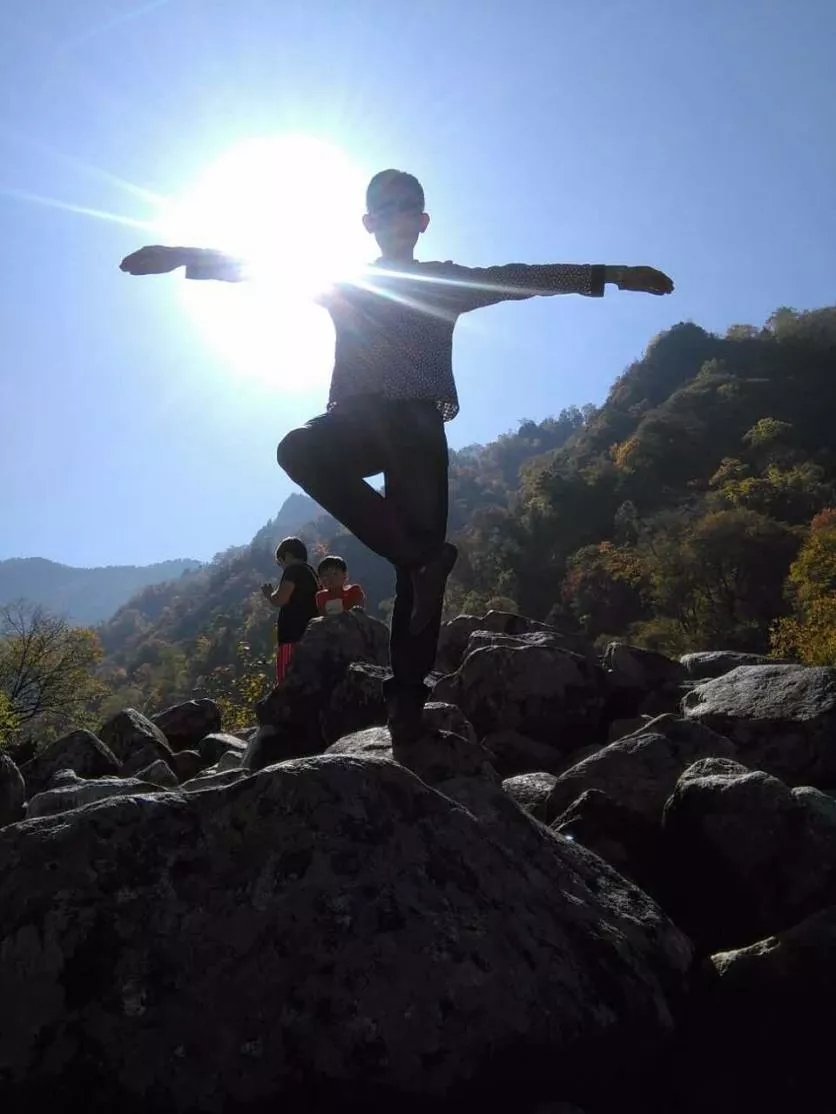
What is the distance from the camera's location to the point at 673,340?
11838 cm

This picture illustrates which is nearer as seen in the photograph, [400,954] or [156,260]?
[400,954]

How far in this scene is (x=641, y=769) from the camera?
14.4 ft

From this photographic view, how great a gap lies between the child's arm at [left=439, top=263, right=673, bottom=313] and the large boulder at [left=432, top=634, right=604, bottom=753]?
3951mm

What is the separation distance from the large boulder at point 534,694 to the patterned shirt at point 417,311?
375cm

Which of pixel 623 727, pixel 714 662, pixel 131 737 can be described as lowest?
pixel 131 737

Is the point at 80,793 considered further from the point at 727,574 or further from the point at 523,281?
the point at 727,574

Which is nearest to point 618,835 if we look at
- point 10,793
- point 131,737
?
point 10,793

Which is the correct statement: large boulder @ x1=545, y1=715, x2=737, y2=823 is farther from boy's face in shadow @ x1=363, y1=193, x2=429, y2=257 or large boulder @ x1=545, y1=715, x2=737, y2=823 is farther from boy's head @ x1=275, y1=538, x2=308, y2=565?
boy's head @ x1=275, y1=538, x2=308, y2=565

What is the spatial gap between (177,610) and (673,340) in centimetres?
13039

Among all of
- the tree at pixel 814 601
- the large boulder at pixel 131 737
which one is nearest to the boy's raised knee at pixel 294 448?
the large boulder at pixel 131 737

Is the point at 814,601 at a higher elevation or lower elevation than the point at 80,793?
higher

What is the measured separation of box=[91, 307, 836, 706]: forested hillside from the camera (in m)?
52.4

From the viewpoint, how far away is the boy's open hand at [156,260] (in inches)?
150

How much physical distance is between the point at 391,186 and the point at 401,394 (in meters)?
1.21
